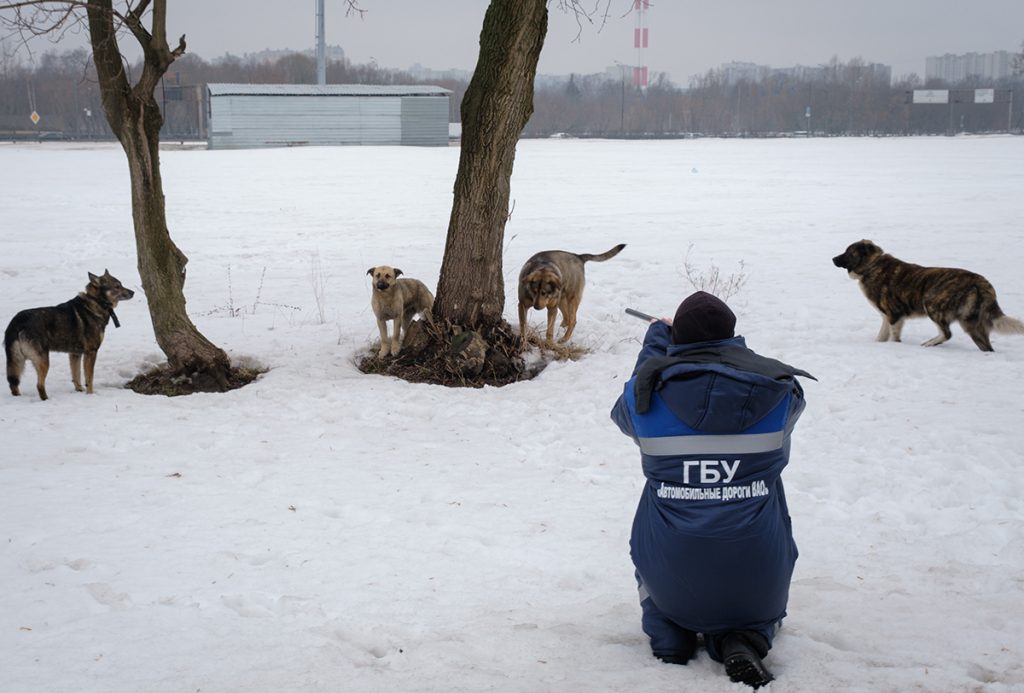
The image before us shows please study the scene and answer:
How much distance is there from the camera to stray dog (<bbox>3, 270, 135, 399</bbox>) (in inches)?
340

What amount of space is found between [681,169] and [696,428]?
3821 centimetres

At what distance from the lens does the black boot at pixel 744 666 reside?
3.77 meters

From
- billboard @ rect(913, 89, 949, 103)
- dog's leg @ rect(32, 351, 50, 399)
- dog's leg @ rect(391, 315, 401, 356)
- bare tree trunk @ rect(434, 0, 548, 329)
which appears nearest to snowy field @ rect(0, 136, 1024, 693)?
dog's leg @ rect(32, 351, 50, 399)

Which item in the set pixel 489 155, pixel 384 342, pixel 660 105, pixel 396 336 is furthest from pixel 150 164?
pixel 660 105

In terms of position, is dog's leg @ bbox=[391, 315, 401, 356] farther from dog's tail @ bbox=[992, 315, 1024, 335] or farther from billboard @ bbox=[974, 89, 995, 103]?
billboard @ bbox=[974, 89, 995, 103]

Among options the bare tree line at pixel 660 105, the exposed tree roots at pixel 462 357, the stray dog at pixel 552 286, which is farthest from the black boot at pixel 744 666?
the bare tree line at pixel 660 105

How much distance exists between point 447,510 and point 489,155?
15.9ft

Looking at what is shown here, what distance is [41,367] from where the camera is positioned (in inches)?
345

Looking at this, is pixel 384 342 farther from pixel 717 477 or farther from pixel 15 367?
pixel 717 477

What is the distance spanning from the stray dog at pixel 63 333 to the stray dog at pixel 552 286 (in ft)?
14.2

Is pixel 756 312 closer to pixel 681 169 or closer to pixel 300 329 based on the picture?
pixel 300 329

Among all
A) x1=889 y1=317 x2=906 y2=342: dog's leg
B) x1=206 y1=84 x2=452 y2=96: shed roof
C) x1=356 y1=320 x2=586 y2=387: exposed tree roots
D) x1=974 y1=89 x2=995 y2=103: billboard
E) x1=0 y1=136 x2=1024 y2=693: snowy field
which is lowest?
x1=0 y1=136 x2=1024 y2=693: snowy field

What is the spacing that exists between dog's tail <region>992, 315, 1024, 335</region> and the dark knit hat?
7.25 meters

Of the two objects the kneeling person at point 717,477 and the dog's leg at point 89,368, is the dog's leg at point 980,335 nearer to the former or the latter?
the kneeling person at point 717,477
